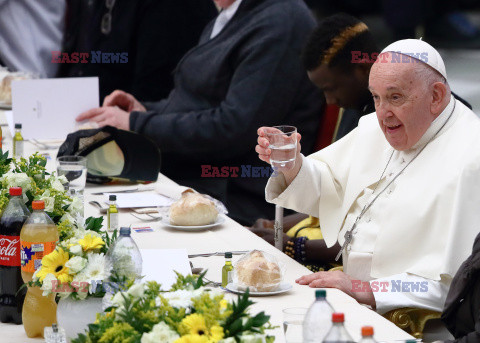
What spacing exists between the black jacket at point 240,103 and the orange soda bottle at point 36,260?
2783 millimetres

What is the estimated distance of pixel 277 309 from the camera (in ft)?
8.48

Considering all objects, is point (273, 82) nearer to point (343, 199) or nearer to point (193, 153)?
point (193, 153)

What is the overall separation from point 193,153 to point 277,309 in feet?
9.60

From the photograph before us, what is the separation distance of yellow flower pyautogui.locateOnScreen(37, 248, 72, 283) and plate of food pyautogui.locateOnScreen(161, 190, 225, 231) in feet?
4.20

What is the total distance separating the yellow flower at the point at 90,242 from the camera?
2.31 m

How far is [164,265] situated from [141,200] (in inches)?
46.0

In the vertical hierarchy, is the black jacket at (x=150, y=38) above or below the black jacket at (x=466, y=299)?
above

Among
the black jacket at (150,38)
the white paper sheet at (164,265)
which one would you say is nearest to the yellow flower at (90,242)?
the white paper sheet at (164,265)

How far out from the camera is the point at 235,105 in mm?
5094

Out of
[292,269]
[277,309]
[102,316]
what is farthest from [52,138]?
[102,316]

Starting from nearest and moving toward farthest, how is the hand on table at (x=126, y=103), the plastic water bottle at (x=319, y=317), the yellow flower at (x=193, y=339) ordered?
the yellow flower at (x=193, y=339) < the plastic water bottle at (x=319, y=317) < the hand on table at (x=126, y=103)

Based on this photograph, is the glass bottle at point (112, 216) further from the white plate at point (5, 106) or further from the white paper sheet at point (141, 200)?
the white plate at point (5, 106)

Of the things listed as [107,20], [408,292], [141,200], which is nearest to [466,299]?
[408,292]

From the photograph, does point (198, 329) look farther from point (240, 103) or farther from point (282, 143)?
point (240, 103)
